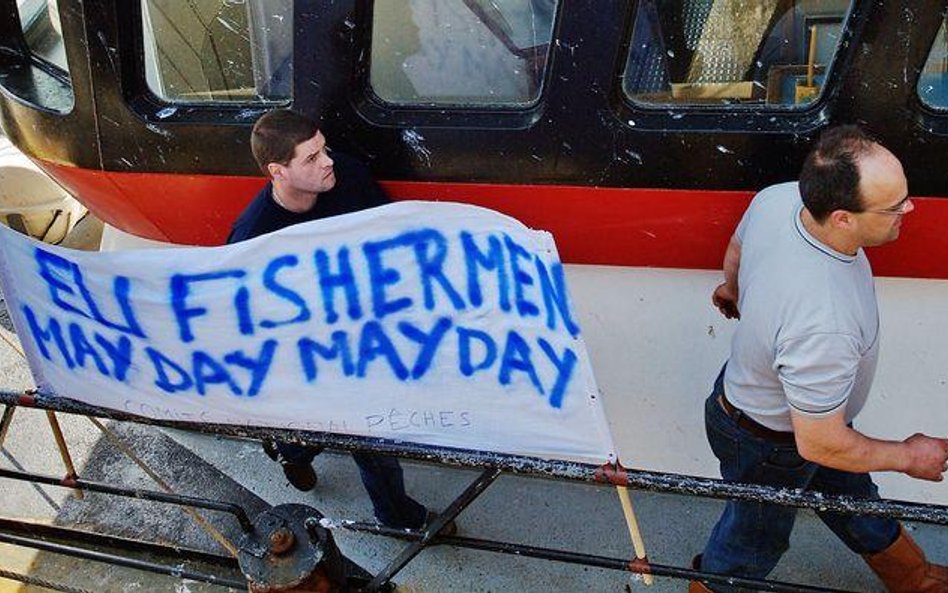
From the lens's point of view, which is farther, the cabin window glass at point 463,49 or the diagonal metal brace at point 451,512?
the cabin window glass at point 463,49

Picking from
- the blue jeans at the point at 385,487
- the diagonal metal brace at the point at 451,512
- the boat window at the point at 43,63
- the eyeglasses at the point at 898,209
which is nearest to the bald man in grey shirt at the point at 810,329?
the eyeglasses at the point at 898,209

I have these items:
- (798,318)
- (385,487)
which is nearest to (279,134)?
(385,487)

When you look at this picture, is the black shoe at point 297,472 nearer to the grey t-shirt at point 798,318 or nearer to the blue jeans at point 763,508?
the blue jeans at point 763,508

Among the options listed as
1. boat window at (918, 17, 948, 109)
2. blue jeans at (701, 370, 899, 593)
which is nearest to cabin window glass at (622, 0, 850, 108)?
boat window at (918, 17, 948, 109)

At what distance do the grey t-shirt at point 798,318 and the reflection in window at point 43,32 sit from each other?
8.22ft

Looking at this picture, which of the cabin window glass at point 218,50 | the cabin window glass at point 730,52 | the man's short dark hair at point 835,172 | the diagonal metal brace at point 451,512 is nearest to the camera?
the man's short dark hair at point 835,172

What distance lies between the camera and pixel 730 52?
268 centimetres

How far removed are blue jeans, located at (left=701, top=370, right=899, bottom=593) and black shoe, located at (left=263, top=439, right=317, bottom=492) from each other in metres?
1.52

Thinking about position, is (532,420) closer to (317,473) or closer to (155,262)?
(155,262)

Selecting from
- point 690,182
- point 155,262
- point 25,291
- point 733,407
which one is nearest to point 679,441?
point 733,407

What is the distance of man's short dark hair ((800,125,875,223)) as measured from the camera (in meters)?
2.14

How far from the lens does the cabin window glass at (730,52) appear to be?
8.55ft

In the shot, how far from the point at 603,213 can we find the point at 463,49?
2.13 ft

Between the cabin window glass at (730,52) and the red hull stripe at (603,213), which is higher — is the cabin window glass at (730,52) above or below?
above
